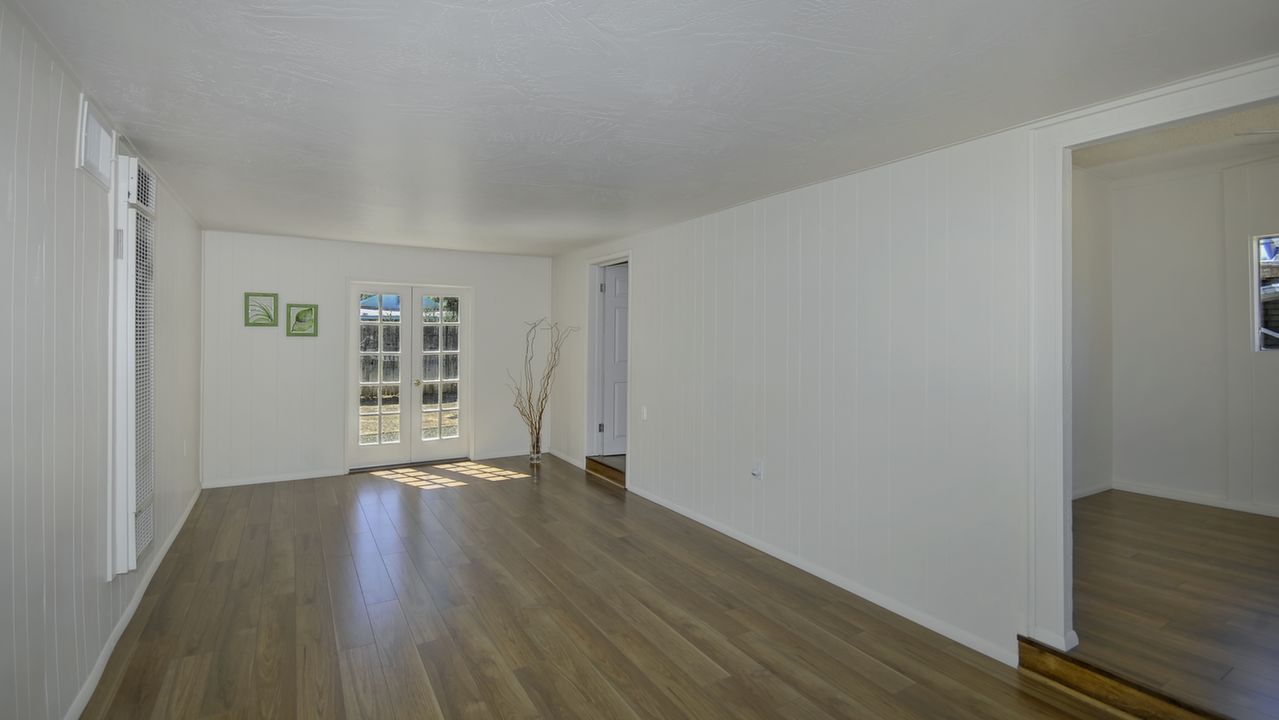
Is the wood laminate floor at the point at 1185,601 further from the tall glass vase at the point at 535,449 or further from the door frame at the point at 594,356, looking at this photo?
the tall glass vase at the point at 535,449

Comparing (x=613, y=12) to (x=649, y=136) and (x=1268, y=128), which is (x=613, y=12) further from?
(x=1268, y=128)

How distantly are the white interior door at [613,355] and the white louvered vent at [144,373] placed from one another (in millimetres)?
3776

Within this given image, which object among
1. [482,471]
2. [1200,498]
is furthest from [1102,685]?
[482,471]

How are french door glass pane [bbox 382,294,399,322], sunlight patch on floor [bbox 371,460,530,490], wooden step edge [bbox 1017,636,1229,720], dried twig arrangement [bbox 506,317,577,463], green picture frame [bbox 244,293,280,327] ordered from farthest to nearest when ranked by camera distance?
1. dried twig arrangement [bbox 506,317,577,463]
2. french door glass pane [bbox 382,294,399,322]
3. sunlight patch on floor [bbox 371,460,530,490]
4. green picture frame [bbox 244,293,280,327]
5. wooden step edge [bbox 1017,636,1229,720]

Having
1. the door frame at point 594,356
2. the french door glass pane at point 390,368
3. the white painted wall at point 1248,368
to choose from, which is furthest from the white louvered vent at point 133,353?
the white painted wall at point 1248,368

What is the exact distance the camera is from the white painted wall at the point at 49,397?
1669 millimetres

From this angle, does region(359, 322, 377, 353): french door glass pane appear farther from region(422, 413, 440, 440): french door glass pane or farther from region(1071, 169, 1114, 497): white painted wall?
A: region(1071, 169, 1114, 497): white painted wall

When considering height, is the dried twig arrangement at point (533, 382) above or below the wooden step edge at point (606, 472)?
above

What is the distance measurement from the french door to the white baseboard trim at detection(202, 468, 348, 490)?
253 millimetres

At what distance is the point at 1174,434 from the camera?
4.91m

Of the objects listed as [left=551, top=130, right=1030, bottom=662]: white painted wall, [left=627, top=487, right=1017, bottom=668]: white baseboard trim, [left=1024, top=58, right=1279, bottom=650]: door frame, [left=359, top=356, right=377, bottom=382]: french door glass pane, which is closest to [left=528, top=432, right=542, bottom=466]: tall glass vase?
[left=359, top=356, right=377, bottom=382]: french door glass pane

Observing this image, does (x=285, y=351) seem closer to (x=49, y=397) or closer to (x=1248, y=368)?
(x=49, y=397)

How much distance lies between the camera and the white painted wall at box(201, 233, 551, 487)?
5.42 metres

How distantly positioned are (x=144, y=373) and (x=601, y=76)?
2840mm
